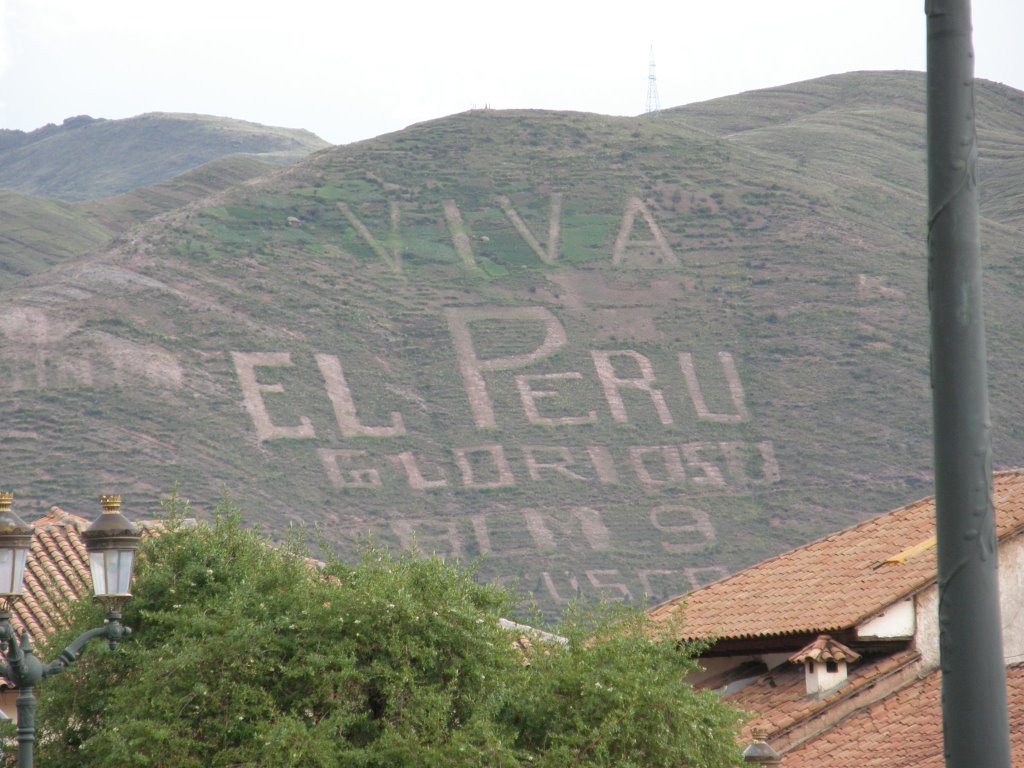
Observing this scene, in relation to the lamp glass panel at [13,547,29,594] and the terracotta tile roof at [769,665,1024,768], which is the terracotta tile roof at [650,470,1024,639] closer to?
the terracotta tile roof at [769,665,1024,768]

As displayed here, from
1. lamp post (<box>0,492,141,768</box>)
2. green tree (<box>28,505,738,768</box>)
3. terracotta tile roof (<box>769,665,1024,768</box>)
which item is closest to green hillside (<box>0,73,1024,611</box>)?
terracotta tile roof (<box>769,665,1024,768</box>)

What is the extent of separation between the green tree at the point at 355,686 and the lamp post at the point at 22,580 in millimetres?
2387

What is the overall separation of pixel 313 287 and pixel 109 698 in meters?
95.3

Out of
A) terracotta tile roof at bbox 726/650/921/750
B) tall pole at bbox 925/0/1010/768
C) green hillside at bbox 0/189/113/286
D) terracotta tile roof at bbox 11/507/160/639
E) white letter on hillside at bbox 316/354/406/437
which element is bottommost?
tall pole at bbox 925/0/1010/768

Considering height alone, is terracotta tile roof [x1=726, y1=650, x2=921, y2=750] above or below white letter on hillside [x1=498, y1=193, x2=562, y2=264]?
below

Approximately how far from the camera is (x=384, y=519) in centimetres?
8750

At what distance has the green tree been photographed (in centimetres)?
1401

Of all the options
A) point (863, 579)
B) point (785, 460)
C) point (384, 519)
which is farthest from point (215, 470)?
point (863, 579)

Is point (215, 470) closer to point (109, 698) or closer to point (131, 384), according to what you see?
point (131, 384)

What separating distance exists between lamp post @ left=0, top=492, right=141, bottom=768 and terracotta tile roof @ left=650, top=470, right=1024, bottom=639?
21.6 feet

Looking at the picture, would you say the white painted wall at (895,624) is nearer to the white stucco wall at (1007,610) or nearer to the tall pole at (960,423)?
the white stucco wall at (1007,610)

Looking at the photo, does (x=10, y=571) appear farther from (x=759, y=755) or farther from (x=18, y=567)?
(x=759, y=755)

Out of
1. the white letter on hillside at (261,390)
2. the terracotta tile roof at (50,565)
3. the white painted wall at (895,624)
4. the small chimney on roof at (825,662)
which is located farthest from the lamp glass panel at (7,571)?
the white letter on hillside at (261,390)

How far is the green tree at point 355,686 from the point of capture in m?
14.0
